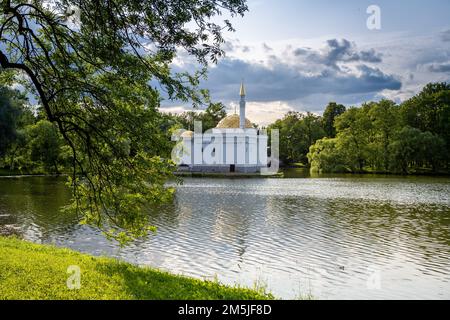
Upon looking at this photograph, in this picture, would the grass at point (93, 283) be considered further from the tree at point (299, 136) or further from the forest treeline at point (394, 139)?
the tree at point (299, 136)

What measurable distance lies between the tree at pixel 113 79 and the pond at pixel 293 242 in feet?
11.4

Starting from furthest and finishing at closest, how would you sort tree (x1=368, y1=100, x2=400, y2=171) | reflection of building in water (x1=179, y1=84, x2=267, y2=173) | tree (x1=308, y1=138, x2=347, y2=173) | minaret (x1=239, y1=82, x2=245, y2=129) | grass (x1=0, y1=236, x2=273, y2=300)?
tree (x1=308, y1=138, x2=347, y2=173)
minaret (x1=239, y1=82, x2=245, y2=129)
reflection of building in water (x1=179, y1=84, x2=267, y2=173)
tree (x1=368, y1=100, x2=400, y2=171)
grass (x1=0, y1=236, x2=273, y2=300)

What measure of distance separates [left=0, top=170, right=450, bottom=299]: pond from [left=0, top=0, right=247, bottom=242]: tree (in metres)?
3.47

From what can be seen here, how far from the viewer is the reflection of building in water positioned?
68.1 meters

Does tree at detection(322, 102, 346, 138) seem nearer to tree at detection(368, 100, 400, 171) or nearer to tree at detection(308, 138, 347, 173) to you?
tree at detection(308, 138, 347, 173)

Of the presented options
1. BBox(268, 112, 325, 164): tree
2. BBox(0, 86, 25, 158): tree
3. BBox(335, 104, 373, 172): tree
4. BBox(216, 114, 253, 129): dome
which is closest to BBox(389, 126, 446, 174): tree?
BBox(335, 104, 373, 172): tree

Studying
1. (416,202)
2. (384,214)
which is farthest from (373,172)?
(384,214)

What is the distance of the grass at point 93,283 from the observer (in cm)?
694

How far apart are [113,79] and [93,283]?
3651 millimetres

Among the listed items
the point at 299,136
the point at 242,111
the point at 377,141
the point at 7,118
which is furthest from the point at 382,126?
the point at 7,118

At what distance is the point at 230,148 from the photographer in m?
68.5

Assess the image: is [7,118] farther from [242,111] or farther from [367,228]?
[242,111]

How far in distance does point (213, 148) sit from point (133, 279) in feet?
203

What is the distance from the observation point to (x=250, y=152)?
68.6 metres
